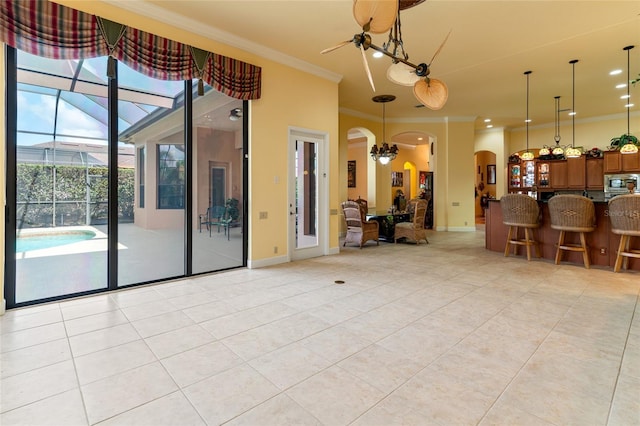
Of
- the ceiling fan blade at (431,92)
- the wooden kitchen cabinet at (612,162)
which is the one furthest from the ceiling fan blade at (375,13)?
the wooden kitchen cabinet at (612,162)

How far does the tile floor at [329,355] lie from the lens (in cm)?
170

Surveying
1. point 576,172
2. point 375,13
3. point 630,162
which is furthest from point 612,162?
point 375,13

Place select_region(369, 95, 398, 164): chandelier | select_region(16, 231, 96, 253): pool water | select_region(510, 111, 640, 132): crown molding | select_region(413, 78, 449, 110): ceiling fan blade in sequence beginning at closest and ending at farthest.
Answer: select_region(413, 78, 449, 110): ceiling fan blade, select_region(16, 231, 96, 253): pool water, select_region(369, 95, 398, 164): chandelier, select_region(510, 111, 640, 132): crown molding

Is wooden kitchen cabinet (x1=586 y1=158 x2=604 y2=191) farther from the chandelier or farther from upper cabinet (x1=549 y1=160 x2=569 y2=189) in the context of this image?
the chandelier

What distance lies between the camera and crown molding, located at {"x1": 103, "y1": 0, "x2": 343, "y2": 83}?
3.70 m

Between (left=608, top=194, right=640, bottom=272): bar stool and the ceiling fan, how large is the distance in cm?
363

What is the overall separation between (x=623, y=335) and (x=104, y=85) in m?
5.75

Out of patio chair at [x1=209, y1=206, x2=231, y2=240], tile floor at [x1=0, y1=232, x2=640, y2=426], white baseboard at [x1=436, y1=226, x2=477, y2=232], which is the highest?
patio chair at [x1=209, y1=206, x2=231, y2=240]

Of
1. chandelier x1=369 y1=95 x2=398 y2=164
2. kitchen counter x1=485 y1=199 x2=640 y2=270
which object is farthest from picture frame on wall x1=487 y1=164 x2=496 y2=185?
kitchen counter x1=485 y1=199 x2=640 y2=270

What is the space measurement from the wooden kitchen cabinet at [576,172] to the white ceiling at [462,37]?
8.32 feet

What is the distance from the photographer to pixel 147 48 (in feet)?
12.3

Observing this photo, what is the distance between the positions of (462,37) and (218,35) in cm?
354

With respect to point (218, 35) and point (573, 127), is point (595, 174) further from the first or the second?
point (218, 35)

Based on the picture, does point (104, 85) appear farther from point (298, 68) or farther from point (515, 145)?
point (515, 145)
